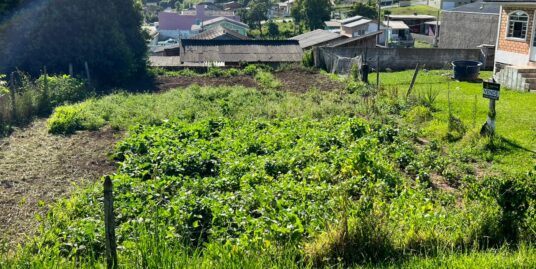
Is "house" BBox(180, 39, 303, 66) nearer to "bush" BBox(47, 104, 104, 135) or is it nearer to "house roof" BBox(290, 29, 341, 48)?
"house roof" BBox(290, 29, 341, 48)

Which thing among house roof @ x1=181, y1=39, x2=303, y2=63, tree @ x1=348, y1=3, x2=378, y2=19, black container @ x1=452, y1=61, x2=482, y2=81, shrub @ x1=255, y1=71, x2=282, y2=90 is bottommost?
shrub @ x1=255, y1=71, x2=282, y2=90

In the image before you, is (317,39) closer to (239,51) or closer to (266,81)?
(239,51)

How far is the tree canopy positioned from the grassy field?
7.86m

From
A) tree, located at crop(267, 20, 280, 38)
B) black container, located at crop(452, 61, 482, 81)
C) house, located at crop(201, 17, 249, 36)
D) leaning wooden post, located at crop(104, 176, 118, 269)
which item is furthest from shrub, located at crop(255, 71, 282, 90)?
house, located at crop(201, 17, 249, 36)

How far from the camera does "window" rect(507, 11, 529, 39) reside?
749 inches

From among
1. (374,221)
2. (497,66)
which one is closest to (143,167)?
(374,221)

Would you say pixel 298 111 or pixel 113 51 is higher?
pixel 113 51

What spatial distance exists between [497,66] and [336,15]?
172 ft

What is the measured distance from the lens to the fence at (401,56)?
79.3 feet

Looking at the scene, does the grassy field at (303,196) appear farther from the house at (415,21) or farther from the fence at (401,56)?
the house at (415,21)

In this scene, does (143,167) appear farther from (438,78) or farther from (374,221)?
(438,78)

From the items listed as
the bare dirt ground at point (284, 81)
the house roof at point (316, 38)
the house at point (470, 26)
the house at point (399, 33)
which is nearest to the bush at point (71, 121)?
the bare dirt ground at point (284, 81)

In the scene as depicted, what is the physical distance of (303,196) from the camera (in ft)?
21.6

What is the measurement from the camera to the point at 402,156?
8781mm
